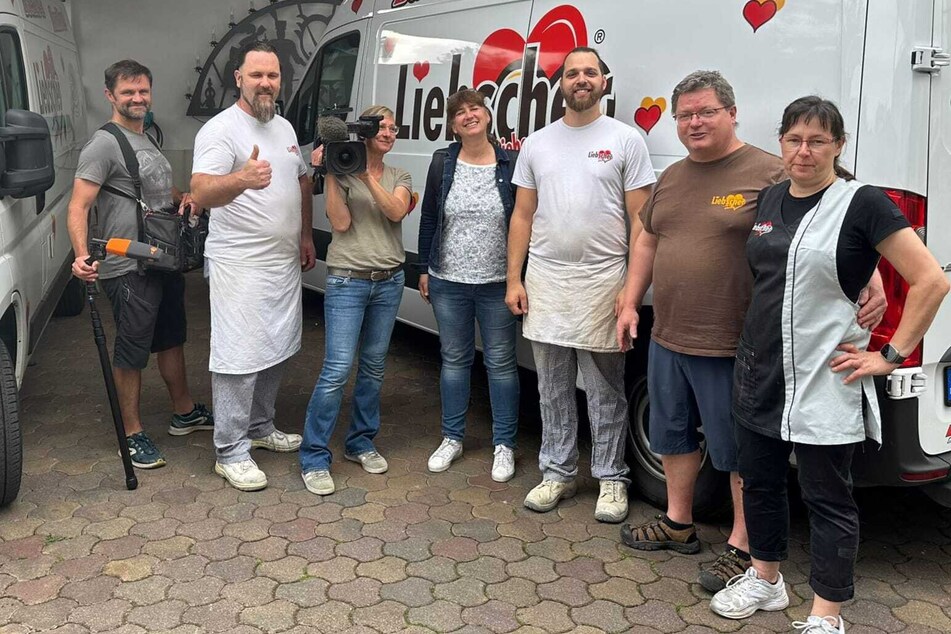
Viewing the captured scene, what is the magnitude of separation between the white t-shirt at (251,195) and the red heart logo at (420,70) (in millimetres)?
1074

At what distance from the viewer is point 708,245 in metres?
3.04

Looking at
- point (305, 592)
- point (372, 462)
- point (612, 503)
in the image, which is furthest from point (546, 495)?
point (305, 592)

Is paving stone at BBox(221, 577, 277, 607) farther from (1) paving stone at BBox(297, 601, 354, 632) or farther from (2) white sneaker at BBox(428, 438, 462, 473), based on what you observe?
(2) white sneaker at BBox(428, 438, 462, 473)

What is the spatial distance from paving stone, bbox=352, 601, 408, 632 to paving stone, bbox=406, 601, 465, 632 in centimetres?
3

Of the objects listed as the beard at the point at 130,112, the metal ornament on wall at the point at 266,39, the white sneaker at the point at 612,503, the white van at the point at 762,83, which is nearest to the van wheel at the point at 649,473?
the white van at the point at 762,83

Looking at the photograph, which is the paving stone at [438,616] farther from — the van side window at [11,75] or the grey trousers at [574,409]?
the van side window at [11,75]

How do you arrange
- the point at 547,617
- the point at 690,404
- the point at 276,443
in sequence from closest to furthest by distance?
the point at 547,617 < the point at 690,404 < the point at 276,443

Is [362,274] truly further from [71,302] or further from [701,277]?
[71,302]

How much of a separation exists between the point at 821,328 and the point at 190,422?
123 inches

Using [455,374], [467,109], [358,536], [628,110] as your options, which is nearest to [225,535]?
[358,536]

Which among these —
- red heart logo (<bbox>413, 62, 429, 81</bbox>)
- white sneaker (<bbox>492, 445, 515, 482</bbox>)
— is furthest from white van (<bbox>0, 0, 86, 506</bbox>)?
white sneaker (<bbox>492, 445, 515, 482</bbox>)

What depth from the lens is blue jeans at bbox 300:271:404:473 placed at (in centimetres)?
396

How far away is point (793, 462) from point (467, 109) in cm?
178

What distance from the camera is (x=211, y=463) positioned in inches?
170
